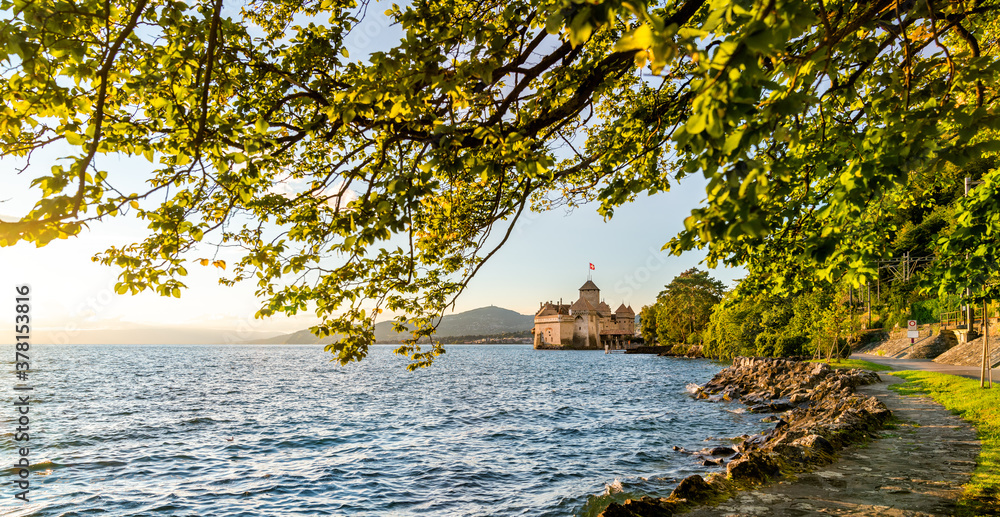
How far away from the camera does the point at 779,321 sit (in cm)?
4744

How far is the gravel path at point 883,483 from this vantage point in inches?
292

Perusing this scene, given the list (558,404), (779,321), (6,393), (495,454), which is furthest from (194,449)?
(779,321)

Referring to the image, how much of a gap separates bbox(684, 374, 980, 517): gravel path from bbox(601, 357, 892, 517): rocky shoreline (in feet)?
1.19

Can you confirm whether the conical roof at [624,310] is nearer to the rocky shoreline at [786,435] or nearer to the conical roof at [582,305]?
the conical roof at [582,305]

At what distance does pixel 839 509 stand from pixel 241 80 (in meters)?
10.1

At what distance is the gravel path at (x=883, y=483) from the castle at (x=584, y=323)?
131 m

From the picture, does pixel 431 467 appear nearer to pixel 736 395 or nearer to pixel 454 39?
pixel 454 39

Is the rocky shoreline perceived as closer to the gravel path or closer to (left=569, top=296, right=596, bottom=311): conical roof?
the gravel path

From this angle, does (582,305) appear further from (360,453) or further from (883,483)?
(883,483)

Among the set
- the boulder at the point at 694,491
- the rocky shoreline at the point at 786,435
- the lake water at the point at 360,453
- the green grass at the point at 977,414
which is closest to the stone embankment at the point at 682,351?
the rocky shoreline at the point at 786,435

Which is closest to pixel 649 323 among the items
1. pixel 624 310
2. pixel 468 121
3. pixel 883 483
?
pixel 624 310

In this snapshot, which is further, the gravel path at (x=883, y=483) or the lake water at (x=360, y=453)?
the lake water at (x=360, y=453)

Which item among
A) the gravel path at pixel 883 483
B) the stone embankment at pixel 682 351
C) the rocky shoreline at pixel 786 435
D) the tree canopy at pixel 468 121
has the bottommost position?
the stone embankment at pixel 682 351

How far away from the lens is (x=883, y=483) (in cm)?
852
